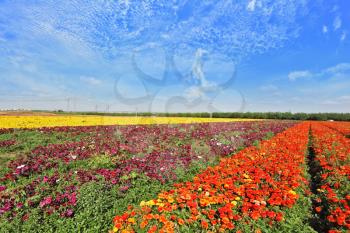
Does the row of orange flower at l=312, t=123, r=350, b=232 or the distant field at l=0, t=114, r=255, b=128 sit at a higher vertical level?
the distant field at l=0, t=114, r=255, b=128

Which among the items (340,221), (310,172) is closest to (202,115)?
(310,172)

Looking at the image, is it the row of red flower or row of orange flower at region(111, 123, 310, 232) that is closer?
row of orange flower at region(111, 123, 310, 232)

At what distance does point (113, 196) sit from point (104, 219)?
79cm

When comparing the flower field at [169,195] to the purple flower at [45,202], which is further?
the purple flower at [45,202]

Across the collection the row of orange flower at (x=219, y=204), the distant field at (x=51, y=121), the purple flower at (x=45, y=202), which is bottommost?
the purple flower at (x=45, y=202)

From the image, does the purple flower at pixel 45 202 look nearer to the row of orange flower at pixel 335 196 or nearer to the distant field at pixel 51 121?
the row of orange flower at pixel 335 196

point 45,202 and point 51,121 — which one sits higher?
point 51,121

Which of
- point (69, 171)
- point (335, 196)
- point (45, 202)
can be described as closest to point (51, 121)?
point (69, 171)

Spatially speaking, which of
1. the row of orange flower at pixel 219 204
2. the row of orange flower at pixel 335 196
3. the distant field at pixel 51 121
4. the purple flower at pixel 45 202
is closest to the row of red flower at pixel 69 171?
the purple flower at pixel 45 202

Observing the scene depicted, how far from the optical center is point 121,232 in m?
3.69

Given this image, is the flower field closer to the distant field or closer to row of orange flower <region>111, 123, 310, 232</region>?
row of orange flower <region>111, 123, 310, 232</region>

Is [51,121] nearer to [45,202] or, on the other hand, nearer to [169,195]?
[45,202]

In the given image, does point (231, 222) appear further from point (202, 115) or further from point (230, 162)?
point (202, 115)

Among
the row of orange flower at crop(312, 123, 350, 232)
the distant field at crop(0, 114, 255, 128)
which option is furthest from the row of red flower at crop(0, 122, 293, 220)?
the distant field at crop(0, 114, 255, 128)
